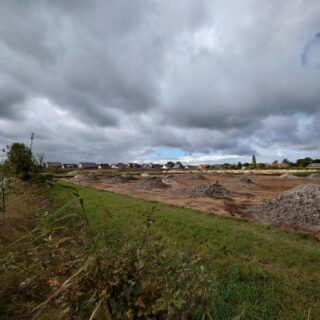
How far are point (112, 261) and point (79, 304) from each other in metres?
0.40

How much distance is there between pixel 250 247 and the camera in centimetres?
874

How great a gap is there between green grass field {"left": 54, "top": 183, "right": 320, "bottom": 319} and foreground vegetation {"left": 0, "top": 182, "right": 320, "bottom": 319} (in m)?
0.02

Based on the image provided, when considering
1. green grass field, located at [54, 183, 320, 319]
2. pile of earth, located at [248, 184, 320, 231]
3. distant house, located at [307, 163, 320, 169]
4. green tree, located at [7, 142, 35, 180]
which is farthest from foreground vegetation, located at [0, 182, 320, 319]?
distant house, located at [307, 163, 320, 169]

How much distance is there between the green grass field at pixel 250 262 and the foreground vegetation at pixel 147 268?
0.02 m

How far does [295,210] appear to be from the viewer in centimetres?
1485

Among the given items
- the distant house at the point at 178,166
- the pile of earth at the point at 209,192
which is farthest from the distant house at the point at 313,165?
the pile of earth at the point at 209,192

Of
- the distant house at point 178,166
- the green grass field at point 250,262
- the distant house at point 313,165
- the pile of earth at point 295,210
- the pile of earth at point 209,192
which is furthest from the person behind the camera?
the distant house at point 178,166

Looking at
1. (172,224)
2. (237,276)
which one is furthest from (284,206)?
(237,276)

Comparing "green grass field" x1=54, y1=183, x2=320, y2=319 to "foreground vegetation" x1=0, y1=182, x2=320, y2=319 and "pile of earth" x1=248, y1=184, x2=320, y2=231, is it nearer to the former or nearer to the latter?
"foreground vegetation" x1=0, y1=182, x2=320, y2=319

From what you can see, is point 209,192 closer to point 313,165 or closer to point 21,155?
point 21,155

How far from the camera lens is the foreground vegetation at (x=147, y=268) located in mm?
2193

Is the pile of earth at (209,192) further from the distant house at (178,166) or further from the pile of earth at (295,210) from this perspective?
the distant house at (178,166)

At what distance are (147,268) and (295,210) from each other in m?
14.3

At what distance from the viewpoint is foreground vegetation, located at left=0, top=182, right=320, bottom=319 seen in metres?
2.19
